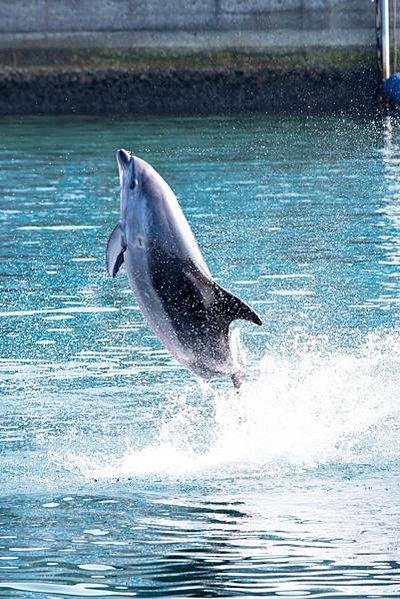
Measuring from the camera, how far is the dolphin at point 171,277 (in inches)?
377

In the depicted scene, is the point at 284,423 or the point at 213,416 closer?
the point at 284,423

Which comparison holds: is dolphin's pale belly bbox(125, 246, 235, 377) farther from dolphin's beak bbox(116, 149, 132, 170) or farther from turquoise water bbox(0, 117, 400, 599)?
turquoise water bbox(0, 117, 400, 599)

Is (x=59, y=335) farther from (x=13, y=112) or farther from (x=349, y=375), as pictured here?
(x=13, y=112)

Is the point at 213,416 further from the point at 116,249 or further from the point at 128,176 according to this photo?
the point at 128,176

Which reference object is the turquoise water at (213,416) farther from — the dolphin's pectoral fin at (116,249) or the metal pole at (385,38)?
the metal pole at (385,38)


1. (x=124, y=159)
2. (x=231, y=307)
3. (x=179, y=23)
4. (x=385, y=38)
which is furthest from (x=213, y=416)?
(x=179, y=23)

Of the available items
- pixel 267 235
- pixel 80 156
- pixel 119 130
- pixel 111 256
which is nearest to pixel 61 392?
pixel 111 256

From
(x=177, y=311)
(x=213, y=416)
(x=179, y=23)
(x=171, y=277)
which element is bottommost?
(x=213, y=416)

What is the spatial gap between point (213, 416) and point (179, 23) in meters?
27.3

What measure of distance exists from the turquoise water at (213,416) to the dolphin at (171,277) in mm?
870

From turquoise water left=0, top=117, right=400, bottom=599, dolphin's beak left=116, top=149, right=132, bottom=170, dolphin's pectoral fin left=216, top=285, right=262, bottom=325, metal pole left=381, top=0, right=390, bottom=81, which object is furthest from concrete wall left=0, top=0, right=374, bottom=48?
dolphin's pectoral fin left=216, top=285, right=262, bottom=325

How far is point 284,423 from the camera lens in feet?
38.8

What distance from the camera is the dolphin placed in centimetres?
959

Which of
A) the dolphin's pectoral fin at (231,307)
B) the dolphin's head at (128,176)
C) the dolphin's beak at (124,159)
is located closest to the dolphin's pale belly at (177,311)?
the dolphin's pectoral fin at (231,307)
